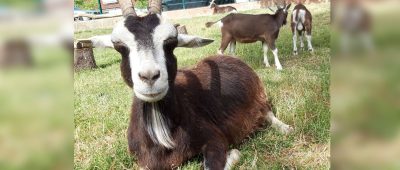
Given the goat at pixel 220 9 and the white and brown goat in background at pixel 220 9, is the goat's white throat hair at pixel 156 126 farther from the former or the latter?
the white and brown goat in background at pixel 220 9

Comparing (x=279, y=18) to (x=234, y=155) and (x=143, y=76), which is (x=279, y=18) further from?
(x=143, y=76)

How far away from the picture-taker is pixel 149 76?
266cm

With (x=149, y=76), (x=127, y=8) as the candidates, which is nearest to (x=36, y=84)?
(x=149, y=76)

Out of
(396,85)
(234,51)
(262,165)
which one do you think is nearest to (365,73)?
(396,85)

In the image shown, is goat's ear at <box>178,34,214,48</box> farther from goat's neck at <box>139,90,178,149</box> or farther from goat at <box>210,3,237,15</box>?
goat at <box>210,3,237,15</box>

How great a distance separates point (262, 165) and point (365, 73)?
10.5 feet

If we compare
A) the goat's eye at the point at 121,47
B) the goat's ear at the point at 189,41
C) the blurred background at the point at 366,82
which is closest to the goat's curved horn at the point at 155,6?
the goat's ear at the point at 189,41

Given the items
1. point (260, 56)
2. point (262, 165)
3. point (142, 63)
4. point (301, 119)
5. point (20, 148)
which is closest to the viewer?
point (20, 148)

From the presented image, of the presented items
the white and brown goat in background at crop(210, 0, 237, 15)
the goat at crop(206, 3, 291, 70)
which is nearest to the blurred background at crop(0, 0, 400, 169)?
the goat at crop(206, 3, 291, 70)

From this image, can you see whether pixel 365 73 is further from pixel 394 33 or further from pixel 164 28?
pixel 164 28

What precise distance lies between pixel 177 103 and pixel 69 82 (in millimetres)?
2931

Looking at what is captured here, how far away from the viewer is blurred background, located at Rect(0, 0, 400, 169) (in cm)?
37

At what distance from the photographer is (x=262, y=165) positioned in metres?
3.49

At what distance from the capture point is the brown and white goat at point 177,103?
2.87 m
